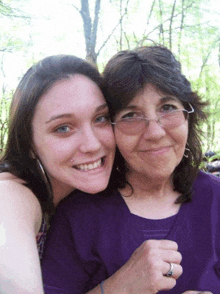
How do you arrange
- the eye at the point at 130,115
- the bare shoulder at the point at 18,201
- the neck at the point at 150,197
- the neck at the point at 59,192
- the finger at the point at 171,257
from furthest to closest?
the neck at the point at 59,192 < the neck at the point at 150,197 < the eye at the point at 130,115 < the finger at the point at 171,257 < the bare shoulder at the point at 18,201

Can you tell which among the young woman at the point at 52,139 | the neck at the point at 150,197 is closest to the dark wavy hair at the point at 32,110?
the young woman at the point at 52,139

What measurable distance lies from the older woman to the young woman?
0.38 ft

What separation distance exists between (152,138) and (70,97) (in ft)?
1.62

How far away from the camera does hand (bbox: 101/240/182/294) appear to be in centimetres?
147

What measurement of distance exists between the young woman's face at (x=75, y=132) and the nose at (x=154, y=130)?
0.24 m

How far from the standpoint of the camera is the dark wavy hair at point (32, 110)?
169 cm

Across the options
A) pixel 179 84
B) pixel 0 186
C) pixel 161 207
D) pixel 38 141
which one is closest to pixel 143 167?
pixel 161 207

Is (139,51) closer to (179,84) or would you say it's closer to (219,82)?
(179,84)

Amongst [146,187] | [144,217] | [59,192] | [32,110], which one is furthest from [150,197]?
[32,110]

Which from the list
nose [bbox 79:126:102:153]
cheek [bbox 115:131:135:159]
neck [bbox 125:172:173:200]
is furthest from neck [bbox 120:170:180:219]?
nose [bbox 79:126:102:153]

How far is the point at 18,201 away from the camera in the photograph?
150cm

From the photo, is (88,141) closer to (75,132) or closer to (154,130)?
(75,132)

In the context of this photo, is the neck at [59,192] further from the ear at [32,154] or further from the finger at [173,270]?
Result: the finger at [173,270]

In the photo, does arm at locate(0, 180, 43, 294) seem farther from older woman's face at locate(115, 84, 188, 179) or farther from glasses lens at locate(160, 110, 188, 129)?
glasses lens at locate(160, 110, 188, 129)
